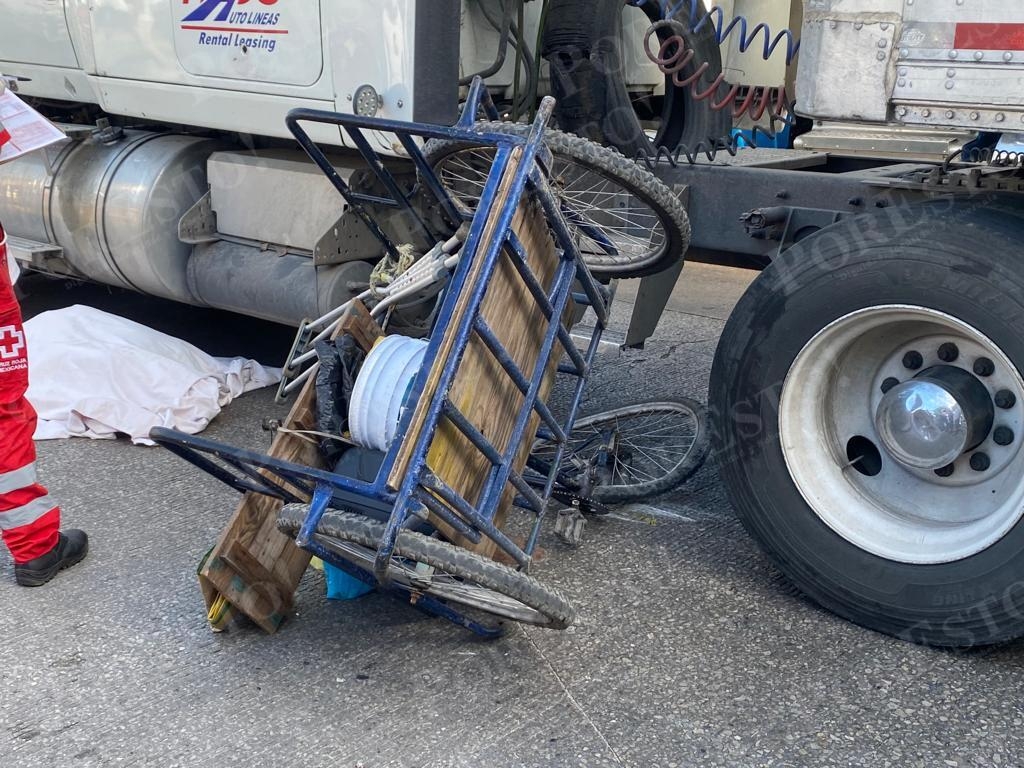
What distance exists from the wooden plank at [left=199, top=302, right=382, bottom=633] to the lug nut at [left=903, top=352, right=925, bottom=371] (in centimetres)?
171

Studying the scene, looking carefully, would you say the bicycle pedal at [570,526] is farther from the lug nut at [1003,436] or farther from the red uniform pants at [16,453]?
the red uniform pants at [16,453]

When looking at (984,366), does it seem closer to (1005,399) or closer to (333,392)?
(1005,399)

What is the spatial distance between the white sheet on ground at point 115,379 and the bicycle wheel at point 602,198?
1.71 m

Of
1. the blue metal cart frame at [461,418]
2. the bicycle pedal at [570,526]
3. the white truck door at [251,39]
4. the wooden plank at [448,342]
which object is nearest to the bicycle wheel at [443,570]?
the blue metal cart frame at [461,418]

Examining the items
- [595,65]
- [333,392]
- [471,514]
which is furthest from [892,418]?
[595,65]

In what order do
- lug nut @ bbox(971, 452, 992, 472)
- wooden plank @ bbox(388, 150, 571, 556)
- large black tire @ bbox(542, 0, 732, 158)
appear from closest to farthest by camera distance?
wooden plank @ bbox(388, 150, 571, 556) < lug nut @ bbox(971, 452, 992, 472) < large black tire @ bbox(542, 0, 732, 158)

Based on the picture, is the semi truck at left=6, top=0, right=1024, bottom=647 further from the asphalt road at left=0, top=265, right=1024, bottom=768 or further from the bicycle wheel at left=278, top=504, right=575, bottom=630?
the bicycle wheel at left=278, top=504, right=575, bottom=630

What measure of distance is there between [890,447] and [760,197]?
960 mm

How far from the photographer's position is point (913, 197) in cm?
309

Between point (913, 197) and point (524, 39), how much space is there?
2.12 metres

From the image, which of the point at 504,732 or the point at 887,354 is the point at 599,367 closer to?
the point at 887,354

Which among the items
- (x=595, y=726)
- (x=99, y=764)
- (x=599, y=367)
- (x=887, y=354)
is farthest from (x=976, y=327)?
(x=599, y=367)

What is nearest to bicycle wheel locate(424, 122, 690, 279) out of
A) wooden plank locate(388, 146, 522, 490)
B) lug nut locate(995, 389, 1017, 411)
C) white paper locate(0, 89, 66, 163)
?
wooden plank locate(388, 146, 522, 490)

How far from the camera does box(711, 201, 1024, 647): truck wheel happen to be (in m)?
2.70
